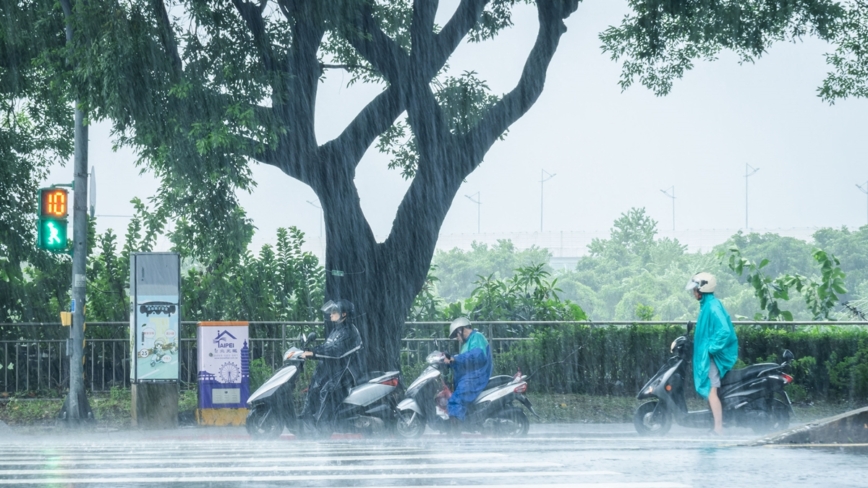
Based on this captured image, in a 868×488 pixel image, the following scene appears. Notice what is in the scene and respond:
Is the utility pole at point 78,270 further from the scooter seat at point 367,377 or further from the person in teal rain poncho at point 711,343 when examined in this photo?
the person in teal rain poncho at point 711,343

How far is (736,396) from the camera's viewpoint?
1198 centimetres

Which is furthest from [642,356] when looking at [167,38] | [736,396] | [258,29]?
[167,38]

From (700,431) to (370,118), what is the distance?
7.91m

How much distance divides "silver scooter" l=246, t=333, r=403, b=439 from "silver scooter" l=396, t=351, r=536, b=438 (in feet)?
0.69

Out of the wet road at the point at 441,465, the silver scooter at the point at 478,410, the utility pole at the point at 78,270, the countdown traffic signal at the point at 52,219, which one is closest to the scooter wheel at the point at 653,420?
the wet road at the point at 441,465

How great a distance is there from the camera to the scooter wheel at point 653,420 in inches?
489

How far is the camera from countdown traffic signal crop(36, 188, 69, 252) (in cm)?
1667

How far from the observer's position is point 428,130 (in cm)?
1714

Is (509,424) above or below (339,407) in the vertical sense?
below

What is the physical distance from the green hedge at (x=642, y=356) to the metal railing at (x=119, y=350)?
1.45ft

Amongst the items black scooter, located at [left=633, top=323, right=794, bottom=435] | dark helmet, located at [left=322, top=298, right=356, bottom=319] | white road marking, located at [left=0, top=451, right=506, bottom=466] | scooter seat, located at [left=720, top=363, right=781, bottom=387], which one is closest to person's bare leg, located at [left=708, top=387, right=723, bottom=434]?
black scooter, located at [left=633, top=323, right=794, bottom=435]

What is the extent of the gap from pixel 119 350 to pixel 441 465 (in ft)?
40.5

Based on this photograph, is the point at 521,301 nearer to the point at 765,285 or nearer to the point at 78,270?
the point at 765,285

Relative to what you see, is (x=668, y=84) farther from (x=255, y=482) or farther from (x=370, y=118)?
(x=255, y=482)
